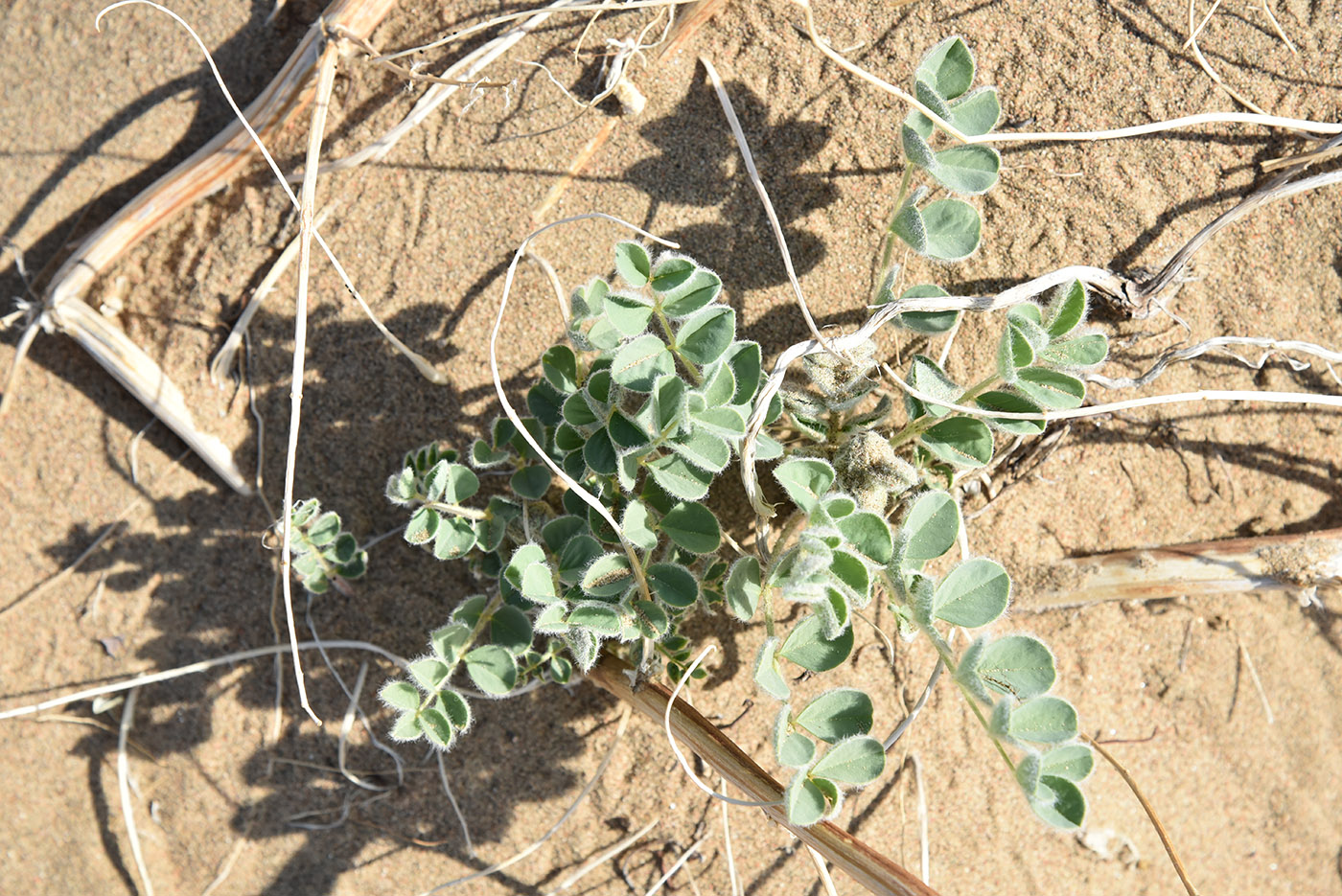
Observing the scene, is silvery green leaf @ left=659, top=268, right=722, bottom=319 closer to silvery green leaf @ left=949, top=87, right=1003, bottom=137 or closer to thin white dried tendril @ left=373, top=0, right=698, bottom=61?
silvery green leaf @ left=949, top=87, right=1003, bottom=137

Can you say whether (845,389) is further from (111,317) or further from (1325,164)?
(111,317)

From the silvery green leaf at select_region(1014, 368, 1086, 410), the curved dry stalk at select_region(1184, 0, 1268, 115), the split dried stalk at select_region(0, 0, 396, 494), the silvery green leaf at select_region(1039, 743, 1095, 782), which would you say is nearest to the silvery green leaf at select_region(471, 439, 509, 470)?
the split dried stalk at select_region(0, 0, 396, 494)

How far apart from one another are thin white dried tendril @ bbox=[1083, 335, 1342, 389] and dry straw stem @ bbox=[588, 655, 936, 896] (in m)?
1.04

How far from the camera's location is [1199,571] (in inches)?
71.3

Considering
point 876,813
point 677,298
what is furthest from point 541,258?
point 876,813

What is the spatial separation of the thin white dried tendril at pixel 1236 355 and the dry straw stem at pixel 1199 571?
0.37m

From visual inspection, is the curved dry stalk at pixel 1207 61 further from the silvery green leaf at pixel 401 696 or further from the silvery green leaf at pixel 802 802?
the silvery green leaf at pixel 401 696

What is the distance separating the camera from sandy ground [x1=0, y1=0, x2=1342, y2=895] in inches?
71.0

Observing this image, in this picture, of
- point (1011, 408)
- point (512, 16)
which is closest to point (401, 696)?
point (1011, 408)

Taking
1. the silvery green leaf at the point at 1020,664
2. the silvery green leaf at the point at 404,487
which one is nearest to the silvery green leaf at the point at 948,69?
the silvery green leaf at the point at 1020,664

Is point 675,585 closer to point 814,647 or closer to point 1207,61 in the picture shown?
point 814,647

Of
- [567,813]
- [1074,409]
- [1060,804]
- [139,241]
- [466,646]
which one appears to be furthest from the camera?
[139,241]

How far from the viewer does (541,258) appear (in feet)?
6.05

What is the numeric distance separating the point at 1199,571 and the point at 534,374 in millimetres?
1520
